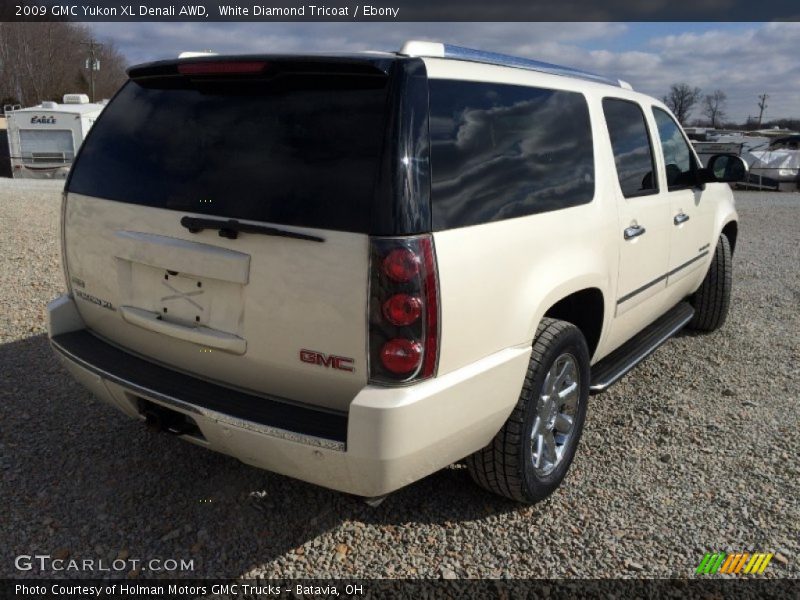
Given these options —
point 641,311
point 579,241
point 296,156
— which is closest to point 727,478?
point 641,311

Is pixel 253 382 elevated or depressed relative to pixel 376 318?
depressed

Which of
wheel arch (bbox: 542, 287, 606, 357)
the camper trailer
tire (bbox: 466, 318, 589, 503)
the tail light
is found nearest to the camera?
the tail light

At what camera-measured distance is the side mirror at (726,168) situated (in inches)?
180

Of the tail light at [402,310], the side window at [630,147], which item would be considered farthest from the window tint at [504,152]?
the side window at [630,147]

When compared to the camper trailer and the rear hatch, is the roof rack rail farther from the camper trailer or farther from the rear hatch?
the camper trailer

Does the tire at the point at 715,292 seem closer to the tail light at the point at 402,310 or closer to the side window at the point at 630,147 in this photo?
the side window at the point at 630,147

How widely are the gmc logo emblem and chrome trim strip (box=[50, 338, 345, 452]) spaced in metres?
0.24

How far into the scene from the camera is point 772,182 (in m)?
25.7

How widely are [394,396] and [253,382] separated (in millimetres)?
A: 609

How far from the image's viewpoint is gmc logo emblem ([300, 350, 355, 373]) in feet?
7.30

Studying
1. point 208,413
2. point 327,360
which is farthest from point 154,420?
point 327,360

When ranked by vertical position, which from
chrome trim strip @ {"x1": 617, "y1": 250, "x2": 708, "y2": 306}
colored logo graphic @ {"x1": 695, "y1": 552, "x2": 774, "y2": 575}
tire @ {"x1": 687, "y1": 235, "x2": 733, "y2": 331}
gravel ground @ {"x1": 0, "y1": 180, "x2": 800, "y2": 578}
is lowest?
colored logo graphic @ {"x1": 695, "y1": 552, "x2": 774, "y2": 575}

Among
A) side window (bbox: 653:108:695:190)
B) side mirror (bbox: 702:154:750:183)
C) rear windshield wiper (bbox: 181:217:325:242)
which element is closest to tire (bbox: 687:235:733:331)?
side mirror (bbox: 702:154:750:183)

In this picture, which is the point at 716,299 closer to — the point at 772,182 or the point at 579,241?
the point at 579,241
